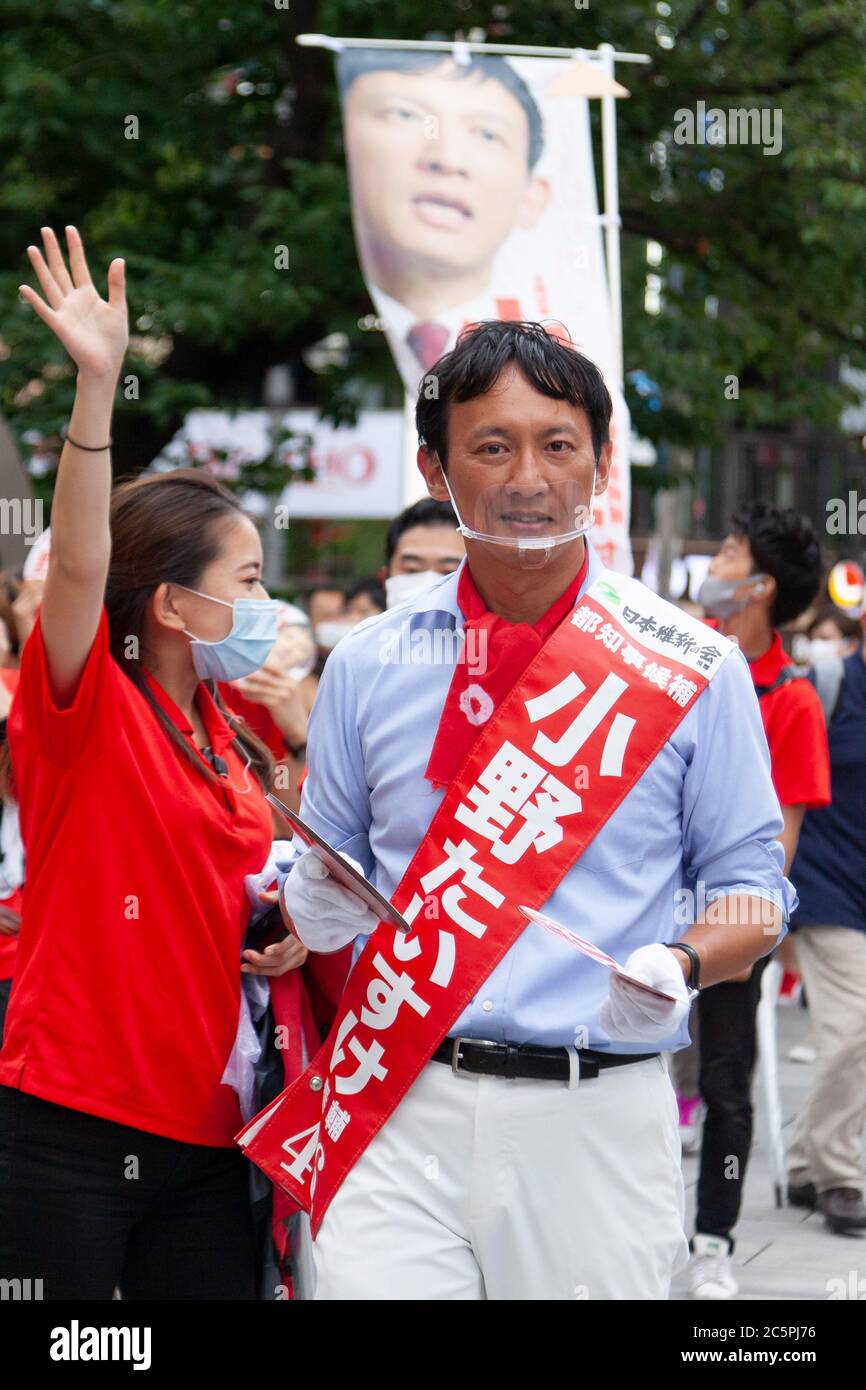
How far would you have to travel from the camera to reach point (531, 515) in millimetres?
2707

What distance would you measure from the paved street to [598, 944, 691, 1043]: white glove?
3.05m

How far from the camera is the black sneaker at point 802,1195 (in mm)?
6371

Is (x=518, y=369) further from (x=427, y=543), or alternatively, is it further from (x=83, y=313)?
(x=427, y=543)

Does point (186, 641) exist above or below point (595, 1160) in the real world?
above

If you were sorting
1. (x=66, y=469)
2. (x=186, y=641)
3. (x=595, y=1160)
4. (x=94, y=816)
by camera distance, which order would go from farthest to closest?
1. (x=186, y=641)
2. (x=94, y=816)
3. (x=66, y=469)
4. (x=595, y=1160)

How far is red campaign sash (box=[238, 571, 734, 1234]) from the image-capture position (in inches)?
106

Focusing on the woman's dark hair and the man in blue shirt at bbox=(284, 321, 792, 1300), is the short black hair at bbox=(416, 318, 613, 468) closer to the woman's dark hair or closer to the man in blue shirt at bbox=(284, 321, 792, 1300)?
the man in blue shirt at bbox=(284, 321, 792, 1300)

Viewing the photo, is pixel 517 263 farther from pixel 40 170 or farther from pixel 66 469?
pixel 40 170

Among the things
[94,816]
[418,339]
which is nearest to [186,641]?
[94,816]

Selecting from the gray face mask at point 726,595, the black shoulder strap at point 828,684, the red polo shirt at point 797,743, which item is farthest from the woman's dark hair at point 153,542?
the black shoulder strap at point 828,684

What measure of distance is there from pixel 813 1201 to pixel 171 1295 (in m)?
3.64

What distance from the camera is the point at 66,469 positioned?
2.87m

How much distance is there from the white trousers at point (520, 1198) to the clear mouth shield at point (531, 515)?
0.76 meters

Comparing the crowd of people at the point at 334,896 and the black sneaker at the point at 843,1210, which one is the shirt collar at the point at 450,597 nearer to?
the crowd of people at the point at 334,896
